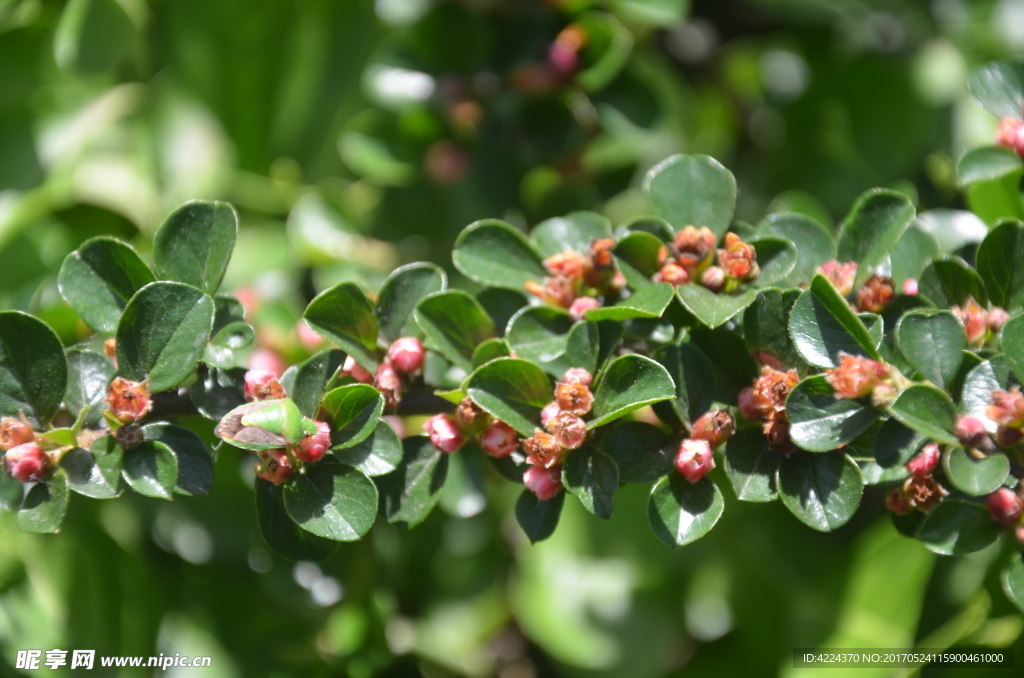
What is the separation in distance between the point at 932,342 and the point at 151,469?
615mm

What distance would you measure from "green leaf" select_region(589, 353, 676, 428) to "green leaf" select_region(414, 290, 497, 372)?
136 mm

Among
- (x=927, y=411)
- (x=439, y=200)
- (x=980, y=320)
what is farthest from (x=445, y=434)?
(x=439, y=200)

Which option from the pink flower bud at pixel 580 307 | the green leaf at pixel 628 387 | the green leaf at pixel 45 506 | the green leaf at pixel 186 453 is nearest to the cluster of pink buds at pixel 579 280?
the pink flower bud at pixel 580 307

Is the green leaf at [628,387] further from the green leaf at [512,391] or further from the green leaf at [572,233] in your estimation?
the green leaf at [572,233]

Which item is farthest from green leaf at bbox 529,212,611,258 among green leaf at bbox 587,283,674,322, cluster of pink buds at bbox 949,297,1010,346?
cluster of pink buds at bbox 949,297,1010,346

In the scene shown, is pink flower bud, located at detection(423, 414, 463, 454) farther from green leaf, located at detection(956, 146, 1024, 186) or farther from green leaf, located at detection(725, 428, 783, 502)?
green leaf, located at detection(956, 146, 1024, 186)

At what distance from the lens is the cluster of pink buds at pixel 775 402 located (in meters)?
0.63

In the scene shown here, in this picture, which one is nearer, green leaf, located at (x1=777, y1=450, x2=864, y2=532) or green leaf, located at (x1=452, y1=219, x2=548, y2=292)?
green leaf, located at (x1=777, y1=450, x2=864, y2=532)

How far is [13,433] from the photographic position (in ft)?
2.06

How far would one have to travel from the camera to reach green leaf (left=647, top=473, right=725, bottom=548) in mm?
604

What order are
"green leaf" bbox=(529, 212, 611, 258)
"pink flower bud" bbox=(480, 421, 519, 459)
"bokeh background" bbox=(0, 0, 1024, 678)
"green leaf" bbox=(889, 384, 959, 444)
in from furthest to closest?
1. "bokeh background" bbox=(0, 0, 1024, 678)
2. "green leaf" bbox=(529, 212, 611, 258)
3. "pink flower bud" bbox=(480, 421, 519, 459)
4. "green leaf" bbox=(889, 384, 959, 444)

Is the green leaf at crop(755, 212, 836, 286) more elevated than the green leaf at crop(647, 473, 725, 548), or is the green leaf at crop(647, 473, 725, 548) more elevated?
the green leaf at crop(755, 212, 836, 286)

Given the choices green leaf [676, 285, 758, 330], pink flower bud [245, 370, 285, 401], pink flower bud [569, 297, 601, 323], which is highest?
green leaf [676, 285, 758, 330]

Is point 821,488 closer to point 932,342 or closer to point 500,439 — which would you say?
point 932,342
